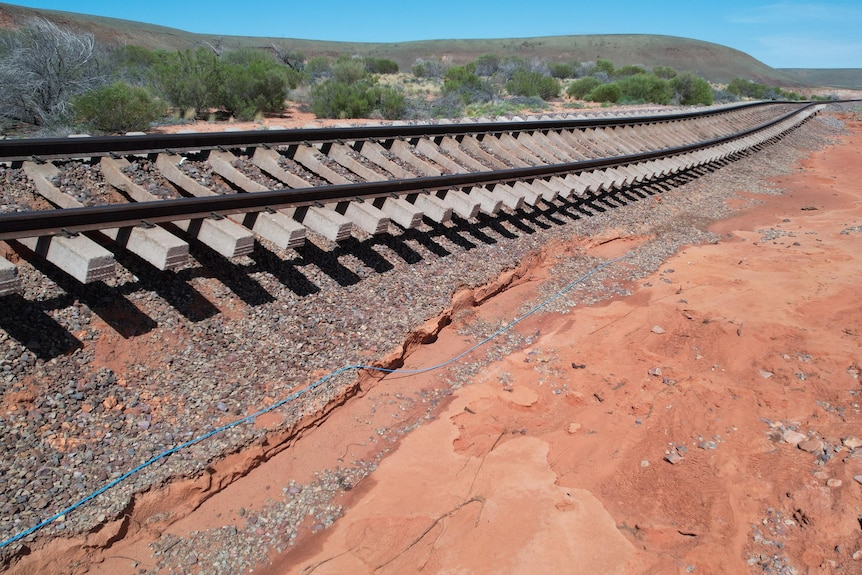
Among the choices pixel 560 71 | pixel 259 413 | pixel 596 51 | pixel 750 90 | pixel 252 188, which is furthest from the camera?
pixel 596 51

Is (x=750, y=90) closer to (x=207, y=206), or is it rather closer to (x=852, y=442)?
(x=852, y=442)

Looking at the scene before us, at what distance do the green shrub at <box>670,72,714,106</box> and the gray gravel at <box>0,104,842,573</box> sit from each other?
4556 centimetres

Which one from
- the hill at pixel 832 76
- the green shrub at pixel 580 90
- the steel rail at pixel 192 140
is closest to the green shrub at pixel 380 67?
the green shrub at pixel 580 90

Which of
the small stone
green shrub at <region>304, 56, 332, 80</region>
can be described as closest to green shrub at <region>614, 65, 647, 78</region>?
green shrub at <region>304, 56, 332, 80</region>

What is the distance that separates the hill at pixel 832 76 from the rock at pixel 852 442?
179m

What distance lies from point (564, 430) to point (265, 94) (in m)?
19.4

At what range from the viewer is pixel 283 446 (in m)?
4.23

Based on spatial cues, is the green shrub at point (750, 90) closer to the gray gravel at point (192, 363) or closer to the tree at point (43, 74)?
the tree at point (43, 74)

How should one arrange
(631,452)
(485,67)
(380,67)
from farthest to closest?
(380,67), (485,67), (631,452)

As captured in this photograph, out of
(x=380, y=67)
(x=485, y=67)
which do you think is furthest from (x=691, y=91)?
(x=380, y=67)

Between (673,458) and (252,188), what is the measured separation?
437 centimetres

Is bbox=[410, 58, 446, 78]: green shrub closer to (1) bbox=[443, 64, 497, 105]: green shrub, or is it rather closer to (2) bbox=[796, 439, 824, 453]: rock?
(1) bbox=[443, 64, 497, 105]: green shrub

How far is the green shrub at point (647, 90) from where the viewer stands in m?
40.5

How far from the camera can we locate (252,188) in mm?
5762
